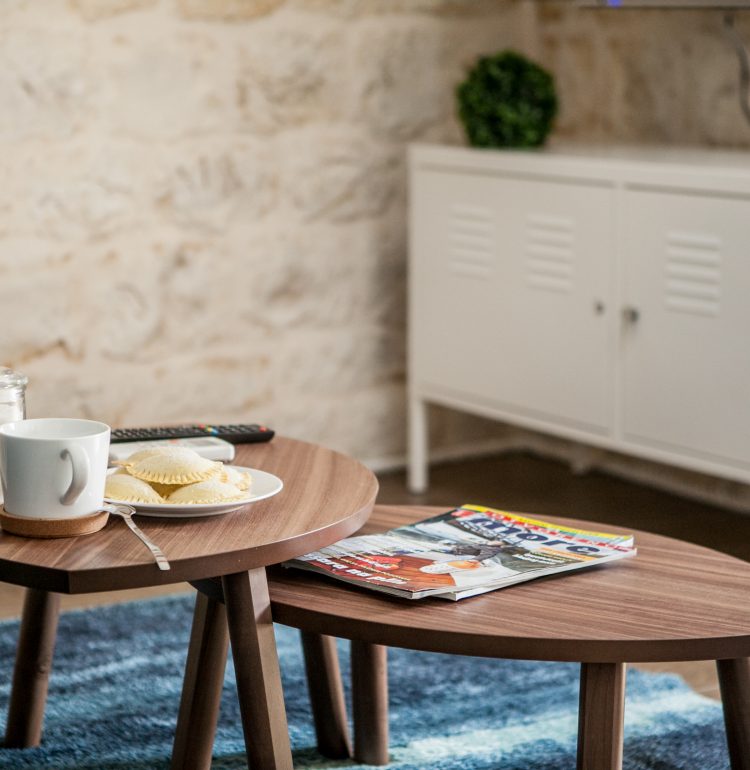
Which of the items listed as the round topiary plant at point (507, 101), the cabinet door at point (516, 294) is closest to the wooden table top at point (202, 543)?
the cabinet door at point (516, 294)

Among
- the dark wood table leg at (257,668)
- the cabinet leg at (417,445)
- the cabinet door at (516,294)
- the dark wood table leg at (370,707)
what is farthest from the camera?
the cabinet leg at (417,445)

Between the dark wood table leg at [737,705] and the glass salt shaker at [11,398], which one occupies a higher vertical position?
the glass salt shaker at [11,398]

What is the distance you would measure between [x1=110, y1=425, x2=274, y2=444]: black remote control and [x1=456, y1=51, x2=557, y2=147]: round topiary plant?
4.61 ft

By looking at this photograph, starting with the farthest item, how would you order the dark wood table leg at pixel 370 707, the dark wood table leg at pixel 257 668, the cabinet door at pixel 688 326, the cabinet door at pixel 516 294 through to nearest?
the cabinet door at pixel 516 294, the cabinet door at pixel 688 326, the dark wood table leg at pixel 370 707, the dark wood table leg at pixel 257 668

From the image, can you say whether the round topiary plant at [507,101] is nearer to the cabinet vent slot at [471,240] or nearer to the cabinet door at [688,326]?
the cabinet vent slot at [471,240]

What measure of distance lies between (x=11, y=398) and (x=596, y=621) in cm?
66

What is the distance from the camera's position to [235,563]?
1.24 m

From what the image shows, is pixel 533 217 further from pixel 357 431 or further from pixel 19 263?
pixel 19 263

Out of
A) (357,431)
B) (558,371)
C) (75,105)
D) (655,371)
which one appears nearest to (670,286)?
(655,371)

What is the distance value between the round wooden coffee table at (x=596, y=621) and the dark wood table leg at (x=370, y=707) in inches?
10.2

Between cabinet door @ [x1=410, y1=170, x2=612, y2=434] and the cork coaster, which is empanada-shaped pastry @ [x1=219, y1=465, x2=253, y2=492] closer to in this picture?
the cork coaster

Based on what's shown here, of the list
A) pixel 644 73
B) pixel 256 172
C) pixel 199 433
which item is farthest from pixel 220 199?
pixel 199 433

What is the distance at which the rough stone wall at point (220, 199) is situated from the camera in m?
2.82

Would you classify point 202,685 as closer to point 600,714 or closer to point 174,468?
point 174,468
